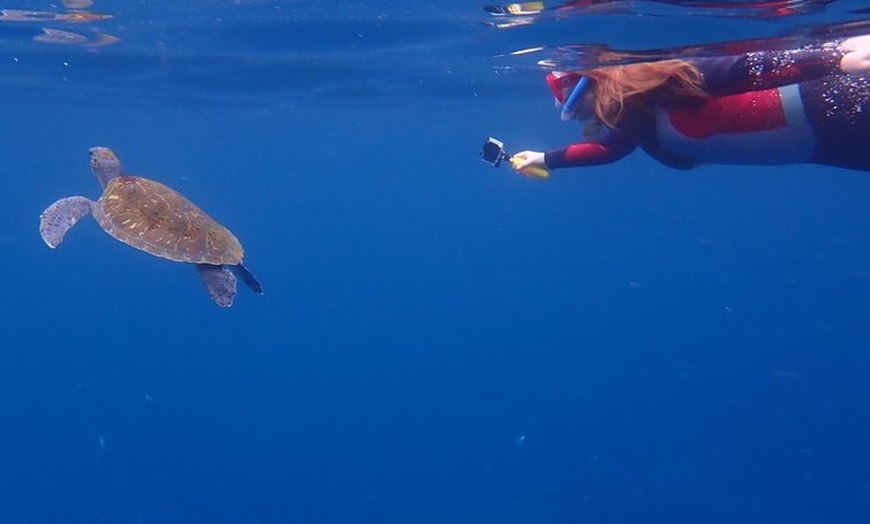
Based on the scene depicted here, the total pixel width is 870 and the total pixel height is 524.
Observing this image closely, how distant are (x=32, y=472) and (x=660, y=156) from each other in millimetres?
24293

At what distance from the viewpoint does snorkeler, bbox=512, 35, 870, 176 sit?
5422mm

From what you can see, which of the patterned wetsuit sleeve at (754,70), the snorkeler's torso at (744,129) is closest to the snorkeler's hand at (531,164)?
the snorkeler's torso at (744,129)

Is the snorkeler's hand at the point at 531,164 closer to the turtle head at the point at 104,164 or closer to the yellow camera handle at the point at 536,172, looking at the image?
the yellow camera handle at the point at 536,172

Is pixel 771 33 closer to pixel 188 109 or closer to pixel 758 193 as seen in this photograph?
pixel 188 109

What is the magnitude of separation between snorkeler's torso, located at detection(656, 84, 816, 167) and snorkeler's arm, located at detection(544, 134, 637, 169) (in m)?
0.32

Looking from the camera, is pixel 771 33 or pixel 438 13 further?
pixel 438 13

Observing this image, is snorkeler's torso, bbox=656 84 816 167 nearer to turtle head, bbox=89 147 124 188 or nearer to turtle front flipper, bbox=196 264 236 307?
turtle front flipper, bbox=196 264 236 307

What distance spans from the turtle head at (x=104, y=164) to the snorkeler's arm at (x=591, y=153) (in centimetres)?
725

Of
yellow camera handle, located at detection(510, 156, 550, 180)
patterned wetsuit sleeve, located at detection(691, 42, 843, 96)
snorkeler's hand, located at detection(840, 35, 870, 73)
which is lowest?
yellow camera handle, located at detection(510, 156, 550, 180)

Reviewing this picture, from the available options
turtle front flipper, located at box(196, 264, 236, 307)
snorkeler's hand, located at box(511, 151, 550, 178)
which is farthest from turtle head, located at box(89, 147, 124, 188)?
snorkeler's hand, located at box(511, 151, 550, 178)

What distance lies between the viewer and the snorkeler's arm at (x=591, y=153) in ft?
21.1

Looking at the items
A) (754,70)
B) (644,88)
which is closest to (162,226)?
(644,88)

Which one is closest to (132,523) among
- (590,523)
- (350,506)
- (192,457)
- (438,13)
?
(192,457)

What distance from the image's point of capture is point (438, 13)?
40.7ft
